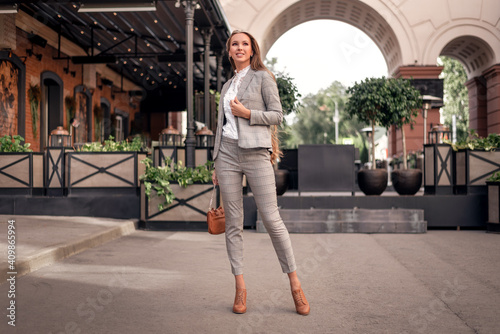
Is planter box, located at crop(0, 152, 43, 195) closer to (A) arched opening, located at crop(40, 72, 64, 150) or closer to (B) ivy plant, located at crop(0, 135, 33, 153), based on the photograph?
(B) ivy plant, located at crop(0, 135, 33, 153)

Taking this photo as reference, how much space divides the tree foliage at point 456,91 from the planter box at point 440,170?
24789 mm

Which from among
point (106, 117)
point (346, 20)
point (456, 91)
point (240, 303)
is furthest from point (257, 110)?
point (456, 91)

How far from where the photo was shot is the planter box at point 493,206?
299 inches

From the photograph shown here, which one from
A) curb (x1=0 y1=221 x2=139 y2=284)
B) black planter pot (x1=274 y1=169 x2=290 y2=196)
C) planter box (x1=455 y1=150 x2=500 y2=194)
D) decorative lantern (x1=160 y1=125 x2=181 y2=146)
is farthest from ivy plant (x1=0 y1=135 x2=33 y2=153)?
planter box (x1=455 y1=150 x2=500 y2=194)

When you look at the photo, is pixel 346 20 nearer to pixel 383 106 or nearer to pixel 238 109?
pixel 383 106

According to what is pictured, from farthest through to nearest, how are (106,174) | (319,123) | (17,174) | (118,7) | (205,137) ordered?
(319,123) → (205,137) → (118,7) → (17,174) → (106,174)

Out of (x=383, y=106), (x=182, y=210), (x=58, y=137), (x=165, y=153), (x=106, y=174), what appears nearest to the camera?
(x=182, y=210)

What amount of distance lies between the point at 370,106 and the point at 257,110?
6.41m

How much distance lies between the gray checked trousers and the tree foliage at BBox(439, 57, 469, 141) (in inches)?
1216

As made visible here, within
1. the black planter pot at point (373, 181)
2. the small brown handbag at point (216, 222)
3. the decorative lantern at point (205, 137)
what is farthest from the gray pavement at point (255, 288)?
the decorative lantern at point (205, 137)

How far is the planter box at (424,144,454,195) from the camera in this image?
848 cm

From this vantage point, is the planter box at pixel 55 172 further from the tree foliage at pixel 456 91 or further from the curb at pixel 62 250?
the tree foliage at pixel 456 91

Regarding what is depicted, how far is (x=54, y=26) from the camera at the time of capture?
15.5 metres

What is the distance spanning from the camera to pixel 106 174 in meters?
8.96
